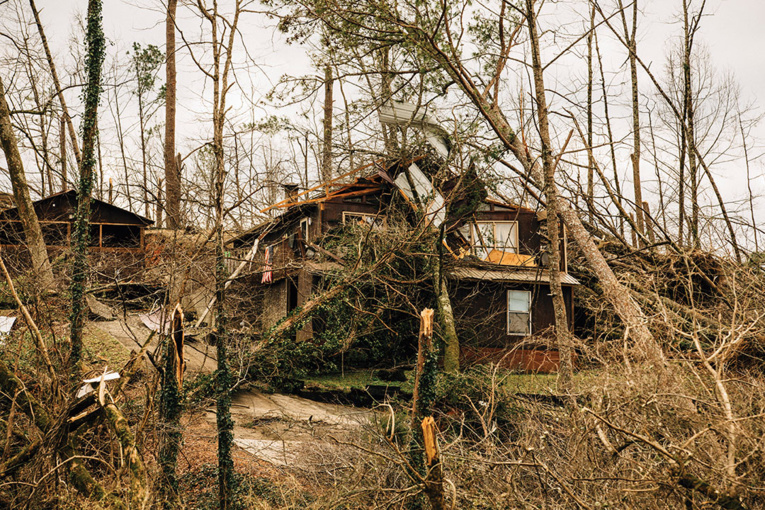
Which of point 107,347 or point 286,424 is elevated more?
point 107,347

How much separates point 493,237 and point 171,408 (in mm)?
11774

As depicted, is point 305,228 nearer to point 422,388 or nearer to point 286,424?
point 286,424

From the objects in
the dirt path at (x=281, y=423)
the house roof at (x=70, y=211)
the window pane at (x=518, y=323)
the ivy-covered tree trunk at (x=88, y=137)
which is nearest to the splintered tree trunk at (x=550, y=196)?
the dirt path at (x=281, y=423)

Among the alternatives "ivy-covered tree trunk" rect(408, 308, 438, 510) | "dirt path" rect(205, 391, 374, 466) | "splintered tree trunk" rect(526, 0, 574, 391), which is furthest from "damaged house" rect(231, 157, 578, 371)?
"ivy-covered tree trunk" rect(408, 308, 438, 510)

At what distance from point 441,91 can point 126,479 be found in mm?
10663

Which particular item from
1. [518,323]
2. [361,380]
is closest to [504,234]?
[518,323]

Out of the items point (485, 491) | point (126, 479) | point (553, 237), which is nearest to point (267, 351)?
point (126, 479)

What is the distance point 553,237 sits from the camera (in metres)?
11.0

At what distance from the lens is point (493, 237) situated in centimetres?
1798

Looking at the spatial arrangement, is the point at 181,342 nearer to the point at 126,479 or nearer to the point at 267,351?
the point at 126,479

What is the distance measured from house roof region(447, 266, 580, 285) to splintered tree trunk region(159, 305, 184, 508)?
360 inches

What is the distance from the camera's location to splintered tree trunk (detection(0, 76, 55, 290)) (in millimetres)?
11664

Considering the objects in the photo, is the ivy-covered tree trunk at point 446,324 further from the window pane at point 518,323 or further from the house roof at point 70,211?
the house roof at point 70,211

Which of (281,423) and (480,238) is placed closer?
(281,423)
